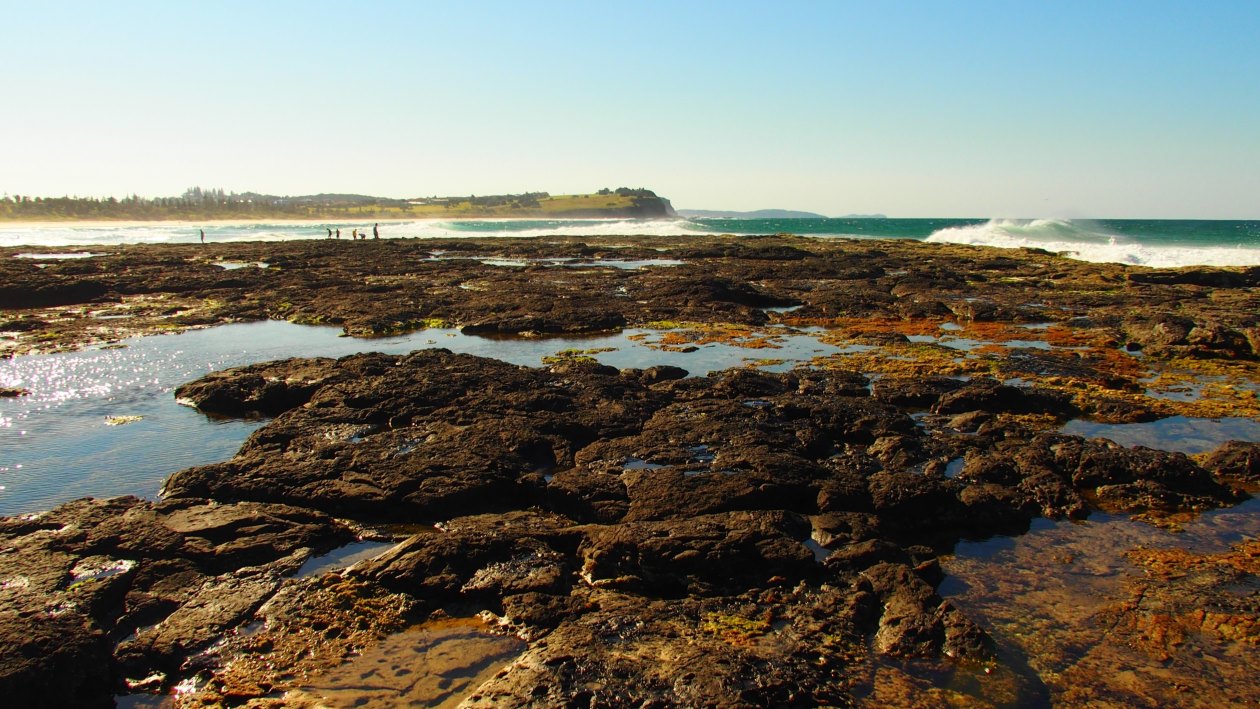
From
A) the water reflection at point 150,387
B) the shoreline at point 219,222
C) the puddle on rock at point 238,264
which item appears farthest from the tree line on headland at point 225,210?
the water reflection at point 150,387

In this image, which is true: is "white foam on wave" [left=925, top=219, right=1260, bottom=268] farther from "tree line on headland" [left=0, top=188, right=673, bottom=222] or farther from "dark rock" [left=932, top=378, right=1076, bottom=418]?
"tree line on headland" [left=0, top=188, right=673, bottom=222]

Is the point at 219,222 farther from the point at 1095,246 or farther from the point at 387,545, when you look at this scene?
the point at 387,545

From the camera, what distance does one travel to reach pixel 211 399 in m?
15.0

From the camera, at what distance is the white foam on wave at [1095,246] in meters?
54.7

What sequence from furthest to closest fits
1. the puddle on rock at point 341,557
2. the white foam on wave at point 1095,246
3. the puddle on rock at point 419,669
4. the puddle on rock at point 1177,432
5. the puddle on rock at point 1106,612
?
the white foam on wave at point 1095,246 < the puddle on rock at point 1177,432 < the puddle on rock at point 341,557 < the puddle on rock at point 1106,612 < the puddle on rock at point 419,669

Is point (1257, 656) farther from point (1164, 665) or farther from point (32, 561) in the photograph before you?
point (32, 561)

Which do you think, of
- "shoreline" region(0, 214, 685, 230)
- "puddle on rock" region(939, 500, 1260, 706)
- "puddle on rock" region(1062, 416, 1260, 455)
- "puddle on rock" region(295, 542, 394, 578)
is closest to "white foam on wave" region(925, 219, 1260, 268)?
"puddle on rock" region(1062, 416, 1260, 455)

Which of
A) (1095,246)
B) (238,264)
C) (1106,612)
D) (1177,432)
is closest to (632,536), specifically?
(1106,612)

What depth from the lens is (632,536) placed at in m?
8.31

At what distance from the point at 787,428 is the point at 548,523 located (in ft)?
17.4

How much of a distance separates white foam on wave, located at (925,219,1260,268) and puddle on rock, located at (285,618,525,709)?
53334 mm

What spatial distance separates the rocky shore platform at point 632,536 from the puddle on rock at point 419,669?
3 centimetres

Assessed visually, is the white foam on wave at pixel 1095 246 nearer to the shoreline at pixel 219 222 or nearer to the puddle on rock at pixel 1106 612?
the puddle on rock at pixel 1106 612

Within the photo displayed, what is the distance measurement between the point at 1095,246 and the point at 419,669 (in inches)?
2915
